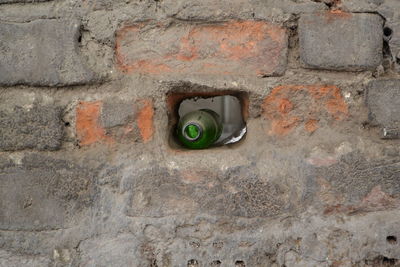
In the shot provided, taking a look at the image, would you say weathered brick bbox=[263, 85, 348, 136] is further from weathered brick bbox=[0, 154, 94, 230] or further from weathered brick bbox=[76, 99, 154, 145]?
weathered brick bbox=[0, 154, 94, 230]

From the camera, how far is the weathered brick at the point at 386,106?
81cm

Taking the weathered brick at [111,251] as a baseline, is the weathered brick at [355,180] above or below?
above

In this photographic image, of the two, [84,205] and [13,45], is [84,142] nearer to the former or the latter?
[84,205]

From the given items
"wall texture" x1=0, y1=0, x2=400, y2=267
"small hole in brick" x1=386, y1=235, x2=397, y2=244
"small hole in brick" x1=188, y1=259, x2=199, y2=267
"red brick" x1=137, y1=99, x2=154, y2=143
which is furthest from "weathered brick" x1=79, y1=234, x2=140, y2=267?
"small hole in brick" x1=386, y1=235, x2=397, y2=244

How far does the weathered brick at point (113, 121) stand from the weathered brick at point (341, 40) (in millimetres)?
355

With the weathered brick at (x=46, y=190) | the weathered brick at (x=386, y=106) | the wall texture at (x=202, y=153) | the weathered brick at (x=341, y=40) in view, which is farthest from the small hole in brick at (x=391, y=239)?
the weathered brick at (x=46, y=190)

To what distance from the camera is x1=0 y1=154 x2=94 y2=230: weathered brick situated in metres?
0.83

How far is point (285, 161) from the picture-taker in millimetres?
823

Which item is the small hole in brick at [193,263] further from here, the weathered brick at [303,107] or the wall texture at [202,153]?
the weathered brick at [303,107]

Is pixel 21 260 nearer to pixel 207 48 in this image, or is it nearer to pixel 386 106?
pixel 207 48

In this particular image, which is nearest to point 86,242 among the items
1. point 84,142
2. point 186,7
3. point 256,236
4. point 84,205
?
point 84,205

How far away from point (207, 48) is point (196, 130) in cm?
36

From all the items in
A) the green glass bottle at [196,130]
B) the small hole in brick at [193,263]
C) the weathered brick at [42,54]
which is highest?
the weathered brick at [42,54]

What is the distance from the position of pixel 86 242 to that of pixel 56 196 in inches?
4.5
